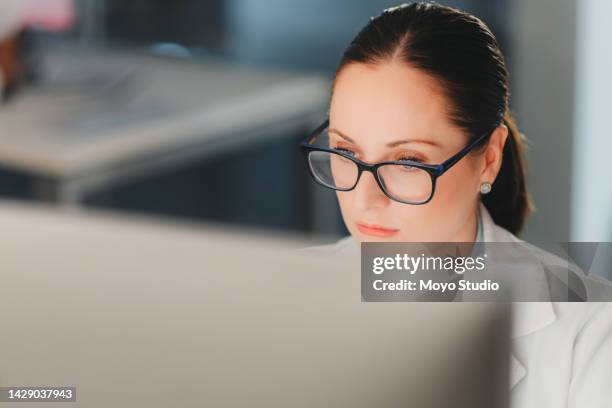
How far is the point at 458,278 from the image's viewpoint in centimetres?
68

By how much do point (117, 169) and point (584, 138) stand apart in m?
0.86

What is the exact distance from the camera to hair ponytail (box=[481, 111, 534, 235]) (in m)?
0.70

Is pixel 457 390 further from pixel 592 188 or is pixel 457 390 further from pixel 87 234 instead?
pixel 592 188

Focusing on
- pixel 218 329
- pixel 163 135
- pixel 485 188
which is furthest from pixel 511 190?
pixel 163 135

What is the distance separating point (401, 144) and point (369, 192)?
38mm

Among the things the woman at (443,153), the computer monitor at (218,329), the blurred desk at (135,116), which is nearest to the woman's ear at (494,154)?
the woman at (443,153)

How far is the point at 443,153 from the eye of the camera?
674 millimetres

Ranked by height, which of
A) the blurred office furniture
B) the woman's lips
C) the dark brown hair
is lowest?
the woman's lips

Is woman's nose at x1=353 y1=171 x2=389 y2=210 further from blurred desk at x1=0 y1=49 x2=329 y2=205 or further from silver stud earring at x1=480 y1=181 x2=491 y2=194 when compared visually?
blurred desk at x1=0 y1=49 x2=329 y2=205

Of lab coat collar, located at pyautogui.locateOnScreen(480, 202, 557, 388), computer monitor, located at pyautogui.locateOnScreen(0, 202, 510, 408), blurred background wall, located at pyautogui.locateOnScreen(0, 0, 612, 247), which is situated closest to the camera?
computer monitor, located at pyautogui.locateOnScreen(0, 202, 510, 408)

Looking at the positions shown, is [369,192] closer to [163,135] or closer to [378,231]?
[378,231]

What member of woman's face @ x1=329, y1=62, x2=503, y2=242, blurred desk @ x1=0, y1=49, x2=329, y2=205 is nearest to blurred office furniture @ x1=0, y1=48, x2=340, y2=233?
blurred desk @ x1=0, y1=49, x2=329, y2=205

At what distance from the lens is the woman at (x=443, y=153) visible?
644 mm

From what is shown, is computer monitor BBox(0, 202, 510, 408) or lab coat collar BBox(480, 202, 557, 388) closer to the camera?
computer monitor BBox(0, 202, 510, 408)
